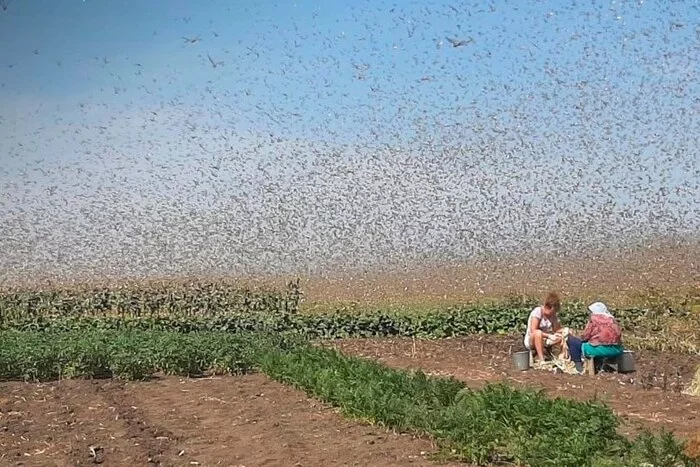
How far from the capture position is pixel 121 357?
554 inches

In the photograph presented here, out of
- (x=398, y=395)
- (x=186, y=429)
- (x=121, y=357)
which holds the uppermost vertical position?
(x=398, y=395)

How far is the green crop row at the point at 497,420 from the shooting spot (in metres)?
6.35

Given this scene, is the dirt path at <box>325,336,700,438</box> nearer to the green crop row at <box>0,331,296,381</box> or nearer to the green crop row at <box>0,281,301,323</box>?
the green crop row at <box>0,331,296,381</box>

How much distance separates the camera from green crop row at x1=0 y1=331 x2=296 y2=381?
1412cm

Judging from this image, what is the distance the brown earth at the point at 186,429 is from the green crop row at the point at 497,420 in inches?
9.3

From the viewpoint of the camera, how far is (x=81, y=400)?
39.1 feet

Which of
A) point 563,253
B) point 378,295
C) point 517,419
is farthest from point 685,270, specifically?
point 517,419

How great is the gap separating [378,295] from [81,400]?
14947 millimetres

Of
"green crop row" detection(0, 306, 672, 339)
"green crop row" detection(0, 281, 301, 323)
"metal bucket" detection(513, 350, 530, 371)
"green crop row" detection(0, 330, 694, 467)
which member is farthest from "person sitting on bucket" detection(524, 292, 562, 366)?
"green crop row" detection(0, 281, 301, 323)

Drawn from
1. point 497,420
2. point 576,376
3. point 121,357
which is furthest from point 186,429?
point 576,376

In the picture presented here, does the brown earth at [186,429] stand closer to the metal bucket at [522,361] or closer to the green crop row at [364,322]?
the metal bucket at [522,361]

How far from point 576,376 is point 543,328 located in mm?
1283

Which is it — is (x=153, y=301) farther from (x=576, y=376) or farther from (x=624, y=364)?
(x=576, y=376)

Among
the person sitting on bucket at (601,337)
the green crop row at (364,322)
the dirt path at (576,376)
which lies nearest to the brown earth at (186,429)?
the dirt path at (576,376)
